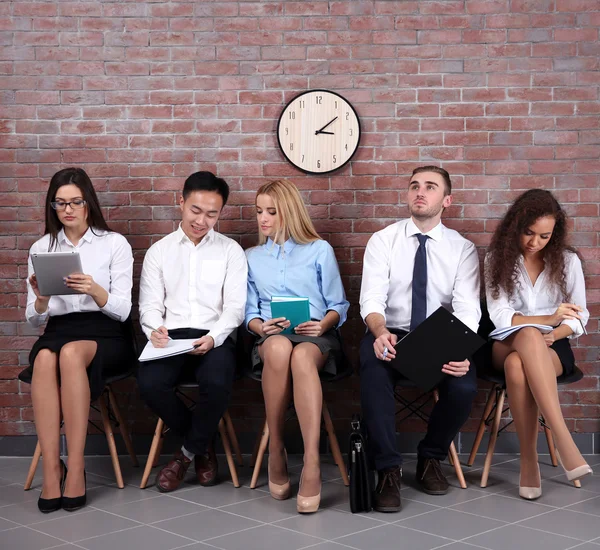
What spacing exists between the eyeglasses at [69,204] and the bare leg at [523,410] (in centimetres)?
211

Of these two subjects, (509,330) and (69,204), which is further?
Result: (69,204)

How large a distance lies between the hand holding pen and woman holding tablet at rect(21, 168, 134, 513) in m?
0.69

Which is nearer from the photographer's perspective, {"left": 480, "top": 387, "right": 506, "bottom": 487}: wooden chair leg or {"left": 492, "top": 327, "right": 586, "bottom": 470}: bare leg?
{"left": 492, "top": 327, "right": 586, "bottom": 470}: bare leg

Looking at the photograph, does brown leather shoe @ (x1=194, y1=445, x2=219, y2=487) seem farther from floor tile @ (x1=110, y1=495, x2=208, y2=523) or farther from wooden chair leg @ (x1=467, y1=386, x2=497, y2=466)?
wooden chair leg @ (x1=467, y1=386, x2=497, y2=466)

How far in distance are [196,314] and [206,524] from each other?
107 centimetres

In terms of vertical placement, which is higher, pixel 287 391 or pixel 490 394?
pixel 287 391

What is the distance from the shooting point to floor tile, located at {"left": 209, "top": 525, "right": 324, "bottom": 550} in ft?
8.89

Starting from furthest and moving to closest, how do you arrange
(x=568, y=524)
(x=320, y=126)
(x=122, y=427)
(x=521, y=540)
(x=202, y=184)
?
1. (x=320, y=126)
2. (x=122, y=427)
3. (x=202, y=184)
4. (x=568, y=524)
5. (x=521, y=540)

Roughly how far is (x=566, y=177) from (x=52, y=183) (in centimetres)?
263

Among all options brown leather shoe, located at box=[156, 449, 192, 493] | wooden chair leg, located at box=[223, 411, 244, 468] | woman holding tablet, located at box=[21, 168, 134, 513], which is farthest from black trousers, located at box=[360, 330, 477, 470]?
woman holding tablet, located at box=[21, 168, 134, 513]

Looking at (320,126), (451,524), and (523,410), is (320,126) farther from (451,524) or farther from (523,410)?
(451,524)

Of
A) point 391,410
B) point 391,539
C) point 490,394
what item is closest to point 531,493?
point 490,394

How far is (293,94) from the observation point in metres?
4.00

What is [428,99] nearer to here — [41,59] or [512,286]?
[512,286]
